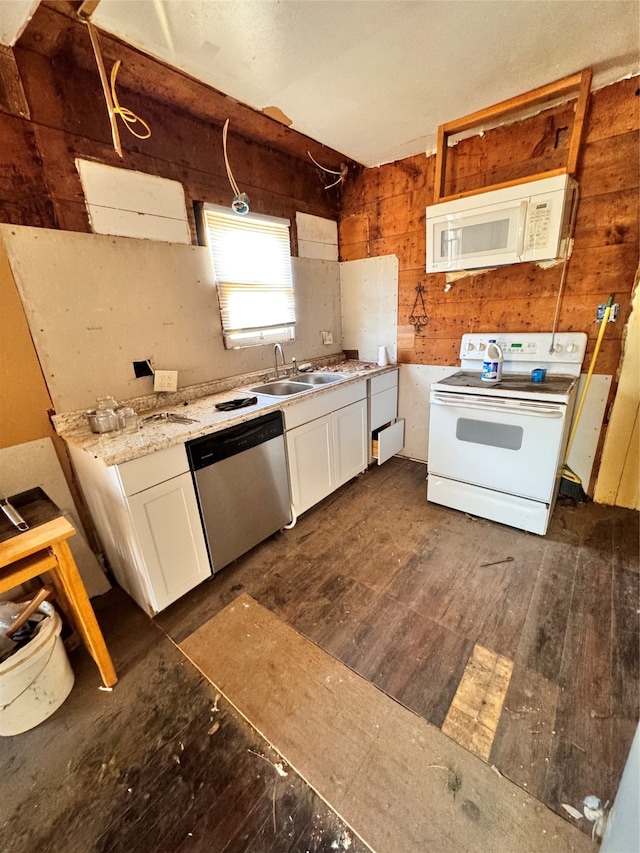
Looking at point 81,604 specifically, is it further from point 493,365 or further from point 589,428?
point 589,428

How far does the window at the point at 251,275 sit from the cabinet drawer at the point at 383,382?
819 millimetres

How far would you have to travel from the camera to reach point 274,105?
191 cm

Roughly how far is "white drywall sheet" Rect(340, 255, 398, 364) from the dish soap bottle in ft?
3.05

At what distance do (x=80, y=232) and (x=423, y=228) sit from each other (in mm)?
2293

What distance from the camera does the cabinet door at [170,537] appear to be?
1.51 meters

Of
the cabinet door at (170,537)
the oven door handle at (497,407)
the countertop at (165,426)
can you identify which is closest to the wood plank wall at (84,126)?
→ the countertop at (165,426)

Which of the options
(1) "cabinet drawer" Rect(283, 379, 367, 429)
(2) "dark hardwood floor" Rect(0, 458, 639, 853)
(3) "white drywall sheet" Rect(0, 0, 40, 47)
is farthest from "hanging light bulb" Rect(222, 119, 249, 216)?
(2) "dark hardwood floor" Rect(0, 458, 639, 853)

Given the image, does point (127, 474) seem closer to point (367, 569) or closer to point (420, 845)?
point (367, 569)

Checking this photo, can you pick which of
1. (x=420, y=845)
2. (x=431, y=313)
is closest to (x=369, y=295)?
(x=431, y=313)

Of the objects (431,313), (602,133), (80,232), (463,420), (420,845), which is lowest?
(420,845)

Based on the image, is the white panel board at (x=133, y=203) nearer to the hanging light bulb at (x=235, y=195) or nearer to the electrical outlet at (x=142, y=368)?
the hanging light bulb at (x=235, y=195)

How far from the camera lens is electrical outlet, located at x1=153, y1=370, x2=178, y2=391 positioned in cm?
204

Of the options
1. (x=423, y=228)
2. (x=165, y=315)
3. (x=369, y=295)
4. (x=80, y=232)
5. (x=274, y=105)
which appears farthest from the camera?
(x=369, y=295)

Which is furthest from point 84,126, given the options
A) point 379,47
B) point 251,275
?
point 379,47
